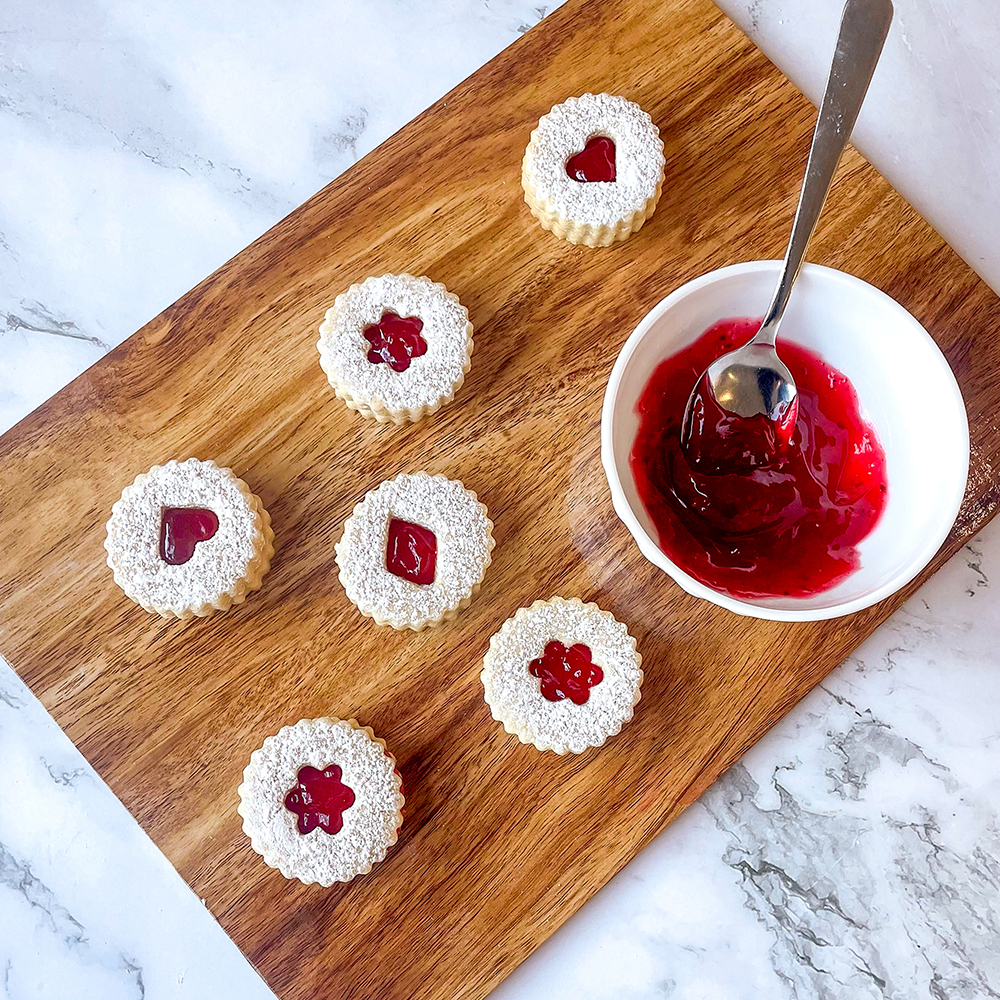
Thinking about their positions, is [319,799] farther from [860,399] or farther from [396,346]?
[860,399]

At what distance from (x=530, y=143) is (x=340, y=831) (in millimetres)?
1481

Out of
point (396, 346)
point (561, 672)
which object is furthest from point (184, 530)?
point (561, 672)

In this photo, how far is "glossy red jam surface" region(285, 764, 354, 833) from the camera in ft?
6.64

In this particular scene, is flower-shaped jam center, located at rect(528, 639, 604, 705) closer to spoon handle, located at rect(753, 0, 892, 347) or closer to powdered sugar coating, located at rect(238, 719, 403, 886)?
powdered sugar coating, located at rect(238, 719, 403, 886)

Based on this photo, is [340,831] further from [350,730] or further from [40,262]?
[40,262]

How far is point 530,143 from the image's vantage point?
2146 millimetres

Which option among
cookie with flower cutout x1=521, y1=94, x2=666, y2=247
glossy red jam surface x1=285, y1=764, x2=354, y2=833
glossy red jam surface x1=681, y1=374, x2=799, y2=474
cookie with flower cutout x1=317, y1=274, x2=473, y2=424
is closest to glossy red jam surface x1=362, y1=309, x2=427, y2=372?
cookie with flower cutout x1=317, y1=274, x2=473, y2=424

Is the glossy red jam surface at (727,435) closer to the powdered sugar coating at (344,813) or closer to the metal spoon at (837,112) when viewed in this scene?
the metal spoon at (837,112)

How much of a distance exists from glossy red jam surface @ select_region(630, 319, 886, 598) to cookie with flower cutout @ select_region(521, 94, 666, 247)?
0.34 m

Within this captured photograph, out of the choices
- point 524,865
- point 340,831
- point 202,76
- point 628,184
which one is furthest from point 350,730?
point 202,76

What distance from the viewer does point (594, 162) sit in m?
2.14

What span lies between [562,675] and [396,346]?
2.52 ft

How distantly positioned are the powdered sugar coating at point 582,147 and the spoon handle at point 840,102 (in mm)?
370

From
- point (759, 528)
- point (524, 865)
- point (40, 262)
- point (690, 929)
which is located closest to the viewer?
point (759, 528)
